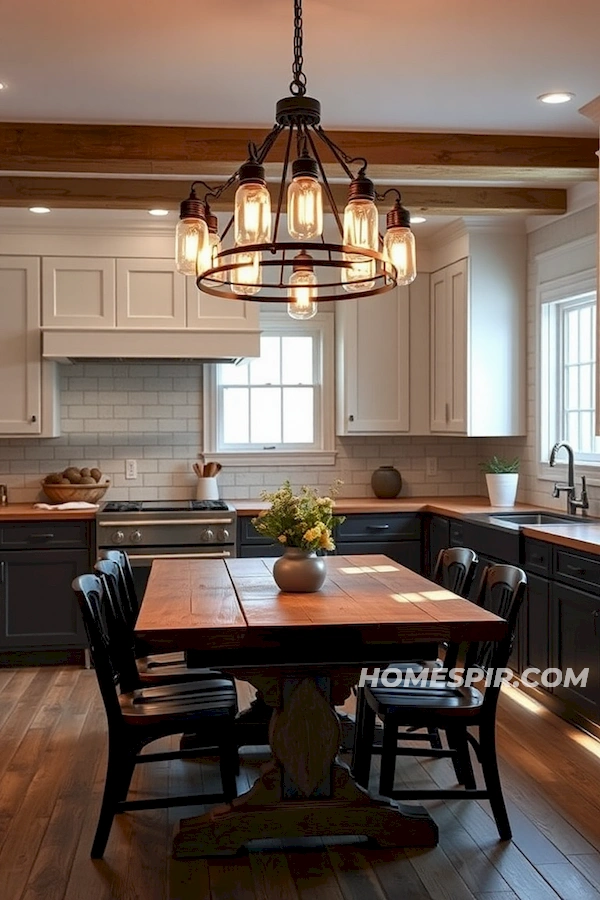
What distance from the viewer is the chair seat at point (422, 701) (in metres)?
3.12

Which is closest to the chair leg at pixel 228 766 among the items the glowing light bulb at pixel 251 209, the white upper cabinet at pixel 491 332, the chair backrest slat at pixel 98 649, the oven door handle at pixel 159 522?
the chair backrest slat at pixel 98 649

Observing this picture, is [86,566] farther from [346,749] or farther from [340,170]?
[340,170]

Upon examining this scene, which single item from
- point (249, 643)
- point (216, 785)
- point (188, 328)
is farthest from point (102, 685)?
point (188, 328)

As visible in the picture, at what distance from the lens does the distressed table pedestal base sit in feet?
9.95

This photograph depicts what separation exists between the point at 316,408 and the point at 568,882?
424 centimetres

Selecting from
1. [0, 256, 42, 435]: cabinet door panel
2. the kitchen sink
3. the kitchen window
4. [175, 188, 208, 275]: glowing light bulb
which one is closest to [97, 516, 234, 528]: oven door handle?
[0, 256, 42, 435]: cabinet door panel

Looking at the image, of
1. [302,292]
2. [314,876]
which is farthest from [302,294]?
[314,876]

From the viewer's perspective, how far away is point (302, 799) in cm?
309

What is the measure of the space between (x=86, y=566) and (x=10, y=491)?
3.28 ft

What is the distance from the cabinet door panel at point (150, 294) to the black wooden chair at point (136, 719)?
2.88 m

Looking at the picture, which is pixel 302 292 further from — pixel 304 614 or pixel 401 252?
pixel 304 614

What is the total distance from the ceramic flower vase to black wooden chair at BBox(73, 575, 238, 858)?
1.41ft

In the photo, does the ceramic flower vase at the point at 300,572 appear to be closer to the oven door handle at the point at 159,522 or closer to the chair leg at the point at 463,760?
the chair leg at the point at 463,760

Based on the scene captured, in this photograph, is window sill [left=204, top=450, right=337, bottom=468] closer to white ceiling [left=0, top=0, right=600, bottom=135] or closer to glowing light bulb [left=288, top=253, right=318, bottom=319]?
white ceiling [left=0, top=0, right=600, bottom=135]
